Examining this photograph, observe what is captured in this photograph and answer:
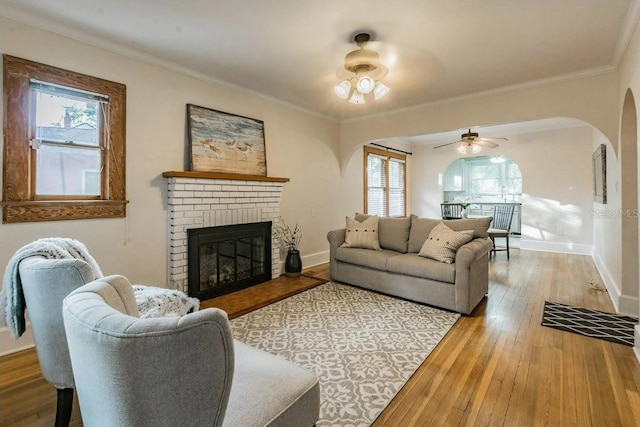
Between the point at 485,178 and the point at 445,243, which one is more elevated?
the point at 485,178

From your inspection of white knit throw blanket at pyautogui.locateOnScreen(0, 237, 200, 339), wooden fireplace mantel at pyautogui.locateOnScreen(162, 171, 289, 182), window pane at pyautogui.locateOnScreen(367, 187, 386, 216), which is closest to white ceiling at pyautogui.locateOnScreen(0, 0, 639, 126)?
wooden fireplace mantel at pyautogui.locateOnScreen(162, 171, 289, 182)

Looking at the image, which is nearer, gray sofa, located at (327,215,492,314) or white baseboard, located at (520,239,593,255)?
gray sofa, located at (327,215,492,314)

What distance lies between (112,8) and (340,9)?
1684 millimetres

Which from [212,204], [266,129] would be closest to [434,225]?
[266,129]

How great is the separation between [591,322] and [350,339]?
231 centimetres

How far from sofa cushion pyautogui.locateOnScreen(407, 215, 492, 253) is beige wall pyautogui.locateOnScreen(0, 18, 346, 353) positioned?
80.5 inches

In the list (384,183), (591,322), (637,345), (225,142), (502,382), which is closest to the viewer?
(502,382)

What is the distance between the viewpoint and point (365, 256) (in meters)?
3.84

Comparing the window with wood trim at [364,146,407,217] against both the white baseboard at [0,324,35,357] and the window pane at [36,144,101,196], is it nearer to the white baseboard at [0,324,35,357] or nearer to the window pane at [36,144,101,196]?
the window pane at [36,144,101,196]

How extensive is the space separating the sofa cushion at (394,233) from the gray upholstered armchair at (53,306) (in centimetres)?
336

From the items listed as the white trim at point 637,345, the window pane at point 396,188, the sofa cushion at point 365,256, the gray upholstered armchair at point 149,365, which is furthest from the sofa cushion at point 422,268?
the window pane at point 396,188

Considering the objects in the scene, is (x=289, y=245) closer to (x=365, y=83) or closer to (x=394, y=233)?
(x=394, y=233)

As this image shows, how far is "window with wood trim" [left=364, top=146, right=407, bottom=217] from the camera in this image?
6.77m

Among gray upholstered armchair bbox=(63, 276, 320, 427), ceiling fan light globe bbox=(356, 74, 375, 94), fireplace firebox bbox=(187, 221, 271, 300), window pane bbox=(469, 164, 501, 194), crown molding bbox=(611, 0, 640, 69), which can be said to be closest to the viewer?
gray upholstered armchair bbox=(63, 276, 320, 427)
